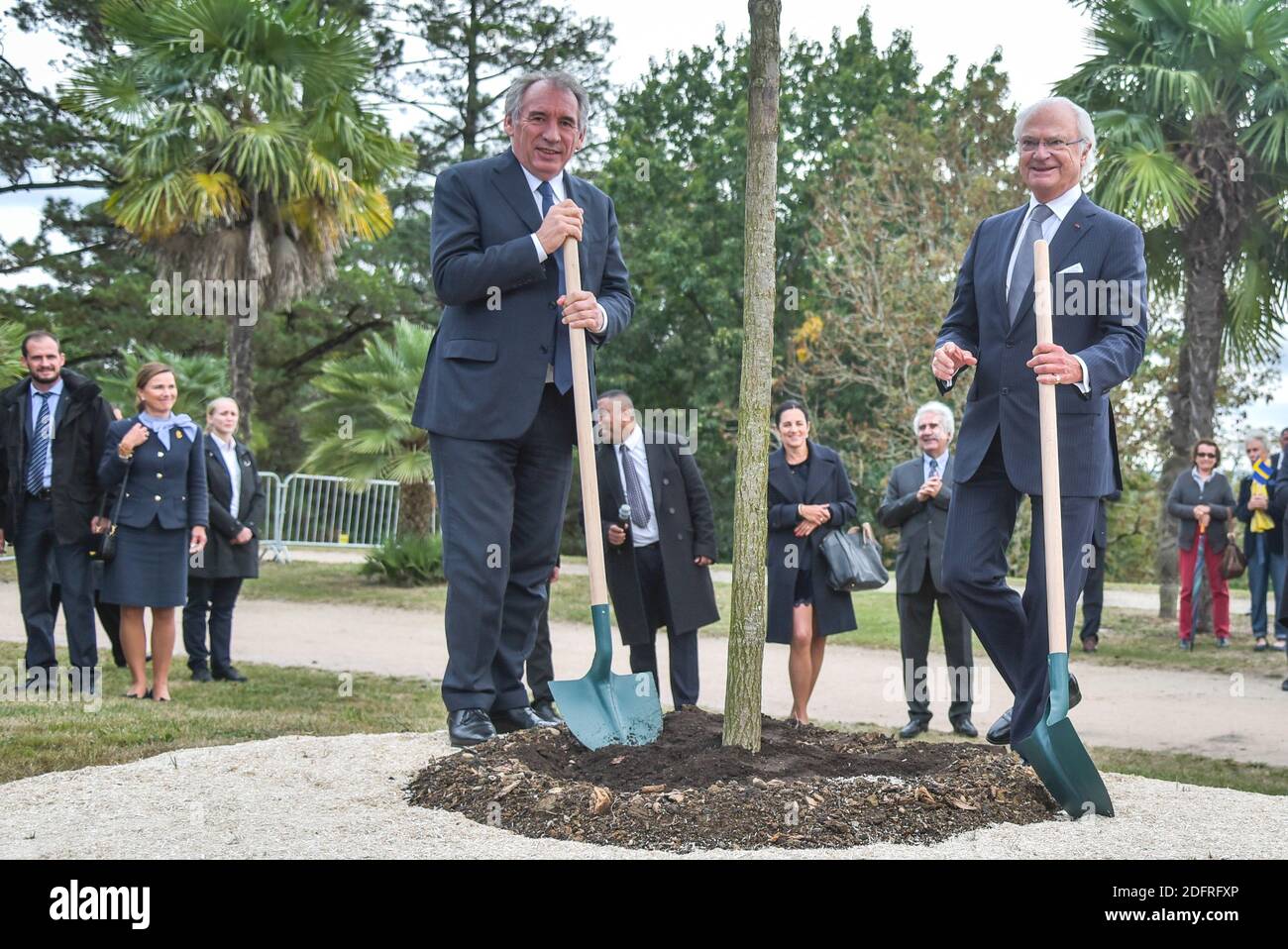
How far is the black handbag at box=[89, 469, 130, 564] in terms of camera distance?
8.11 meters

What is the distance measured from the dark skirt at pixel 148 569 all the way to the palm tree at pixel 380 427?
28.8 feet

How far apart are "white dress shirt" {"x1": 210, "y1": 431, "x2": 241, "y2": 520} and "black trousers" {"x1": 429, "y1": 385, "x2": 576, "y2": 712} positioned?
509cm

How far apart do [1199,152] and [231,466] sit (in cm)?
1014

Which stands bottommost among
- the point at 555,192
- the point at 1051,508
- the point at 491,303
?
the point at 1051,508

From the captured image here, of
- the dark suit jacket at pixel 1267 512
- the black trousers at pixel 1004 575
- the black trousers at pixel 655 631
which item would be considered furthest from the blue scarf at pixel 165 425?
the dark suit jacket at pixel 1267 512

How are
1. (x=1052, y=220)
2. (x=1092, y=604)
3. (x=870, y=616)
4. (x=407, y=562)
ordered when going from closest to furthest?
1. (x=1052, y=220)
2. (x=1092, y=604)
3. (x=870, y=616)
4. (x=407, y=562)

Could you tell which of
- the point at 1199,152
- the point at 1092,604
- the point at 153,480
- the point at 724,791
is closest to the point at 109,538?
the point at 153,480

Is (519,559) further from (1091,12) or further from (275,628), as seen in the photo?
(1091,12)

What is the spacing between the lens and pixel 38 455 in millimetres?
8195

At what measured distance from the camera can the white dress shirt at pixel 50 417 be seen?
8.16m

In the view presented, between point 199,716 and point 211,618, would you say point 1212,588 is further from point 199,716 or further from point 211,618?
point 199,716

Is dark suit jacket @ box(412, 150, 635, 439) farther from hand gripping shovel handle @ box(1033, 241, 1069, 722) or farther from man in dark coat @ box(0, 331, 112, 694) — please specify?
man in dark coat @ box(0, 331, 112, 694)
